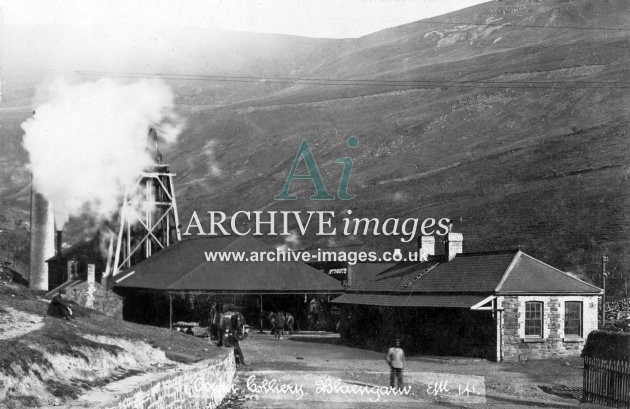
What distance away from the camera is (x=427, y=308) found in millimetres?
32188

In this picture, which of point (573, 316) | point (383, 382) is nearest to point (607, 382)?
point (383, 382)

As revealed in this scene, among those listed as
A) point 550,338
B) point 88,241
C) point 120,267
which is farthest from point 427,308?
point 88,241

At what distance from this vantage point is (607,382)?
2000 centimetres

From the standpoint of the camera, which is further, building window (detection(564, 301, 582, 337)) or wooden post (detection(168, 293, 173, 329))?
wooden post (detection(168, 293, 173, 329))

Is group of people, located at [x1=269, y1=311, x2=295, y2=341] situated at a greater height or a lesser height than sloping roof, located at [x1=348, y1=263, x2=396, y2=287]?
lesser

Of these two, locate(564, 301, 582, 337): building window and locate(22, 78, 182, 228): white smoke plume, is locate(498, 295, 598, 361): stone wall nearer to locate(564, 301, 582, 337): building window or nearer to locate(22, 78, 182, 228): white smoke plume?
locate(564, 301, 582, 337): building window

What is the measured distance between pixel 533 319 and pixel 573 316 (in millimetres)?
1720

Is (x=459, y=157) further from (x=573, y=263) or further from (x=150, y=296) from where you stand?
(x=150, y=296)

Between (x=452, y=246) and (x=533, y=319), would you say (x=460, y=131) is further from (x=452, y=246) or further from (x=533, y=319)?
(x=533, y=319)

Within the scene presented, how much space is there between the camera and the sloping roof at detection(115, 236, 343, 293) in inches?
1682

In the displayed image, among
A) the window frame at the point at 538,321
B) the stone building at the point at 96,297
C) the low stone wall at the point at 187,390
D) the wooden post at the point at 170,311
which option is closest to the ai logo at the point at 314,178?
the wooden post at the point at 170,311

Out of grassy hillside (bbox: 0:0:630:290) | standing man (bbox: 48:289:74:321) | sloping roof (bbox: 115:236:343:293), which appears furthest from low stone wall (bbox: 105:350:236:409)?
grassy hillside (bbox: 0:0:630:290)

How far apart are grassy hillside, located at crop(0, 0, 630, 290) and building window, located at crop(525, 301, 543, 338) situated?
3041 cm

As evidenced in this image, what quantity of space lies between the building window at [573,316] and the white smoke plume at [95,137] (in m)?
33.1
